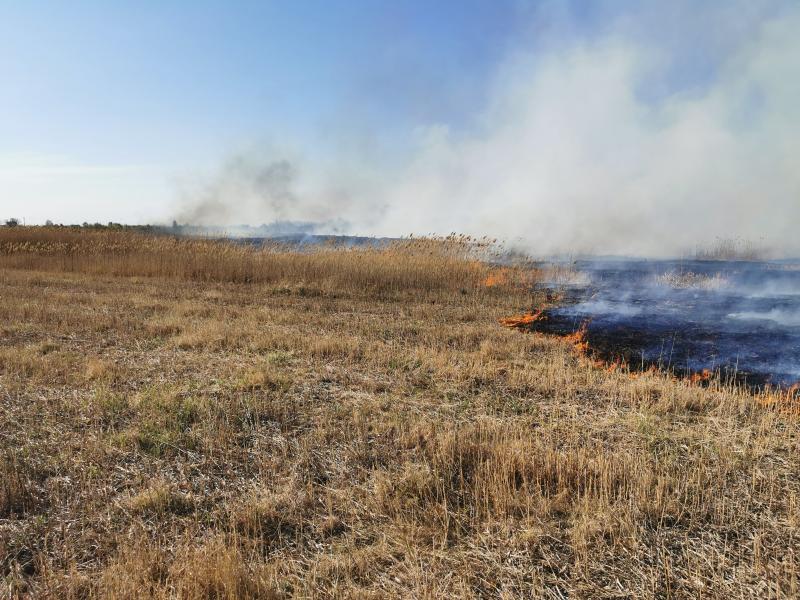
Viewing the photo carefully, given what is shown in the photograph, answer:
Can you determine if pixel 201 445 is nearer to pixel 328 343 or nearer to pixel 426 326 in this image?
pixel 328 343

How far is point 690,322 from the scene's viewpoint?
510 inches

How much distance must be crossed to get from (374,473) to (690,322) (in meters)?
11.4

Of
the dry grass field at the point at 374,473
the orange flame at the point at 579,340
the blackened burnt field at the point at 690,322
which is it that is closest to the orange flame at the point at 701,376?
the blackened burnt field at the point at 690,322

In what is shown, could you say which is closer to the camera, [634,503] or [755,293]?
[634,503]

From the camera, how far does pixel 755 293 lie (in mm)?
18000

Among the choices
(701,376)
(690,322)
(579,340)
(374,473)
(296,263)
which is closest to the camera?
(374,473)

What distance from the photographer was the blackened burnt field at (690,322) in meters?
9.26

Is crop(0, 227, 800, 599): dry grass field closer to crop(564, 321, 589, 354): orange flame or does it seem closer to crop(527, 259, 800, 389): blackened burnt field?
crop(564, 321, 589, 354): orange flame

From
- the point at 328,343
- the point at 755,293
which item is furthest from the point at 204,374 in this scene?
the point at 755,293

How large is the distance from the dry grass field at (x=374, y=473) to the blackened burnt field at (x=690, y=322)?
5.84ft

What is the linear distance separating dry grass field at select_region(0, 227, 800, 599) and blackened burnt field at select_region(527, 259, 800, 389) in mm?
1781

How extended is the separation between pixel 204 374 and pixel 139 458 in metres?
2.72

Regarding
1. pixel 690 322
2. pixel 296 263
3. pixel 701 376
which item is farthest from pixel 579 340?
pixel 296 263

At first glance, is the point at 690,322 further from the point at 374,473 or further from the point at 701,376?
the point at 374,473
